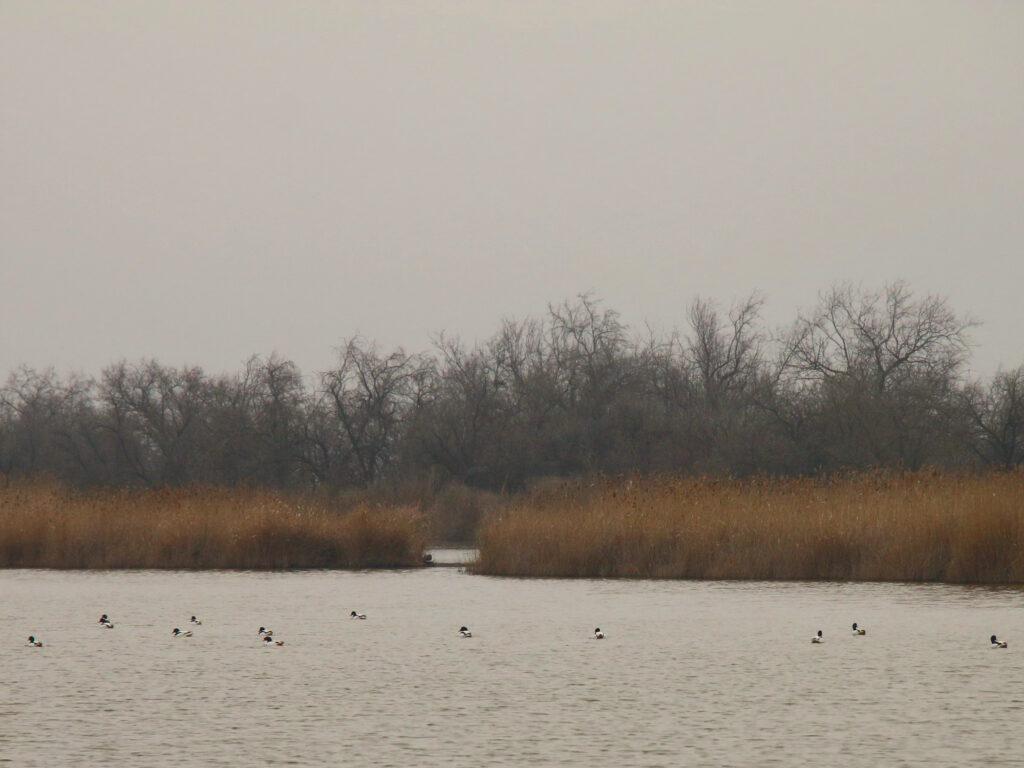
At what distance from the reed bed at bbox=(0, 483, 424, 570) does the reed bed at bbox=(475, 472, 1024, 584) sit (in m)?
3.06

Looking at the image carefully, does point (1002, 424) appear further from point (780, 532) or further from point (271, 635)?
point (271, 635)

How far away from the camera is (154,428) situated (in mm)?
71625

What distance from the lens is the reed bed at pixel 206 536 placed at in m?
32.1

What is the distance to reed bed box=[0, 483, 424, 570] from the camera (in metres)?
32.1

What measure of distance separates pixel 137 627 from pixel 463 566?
1251 centimetres

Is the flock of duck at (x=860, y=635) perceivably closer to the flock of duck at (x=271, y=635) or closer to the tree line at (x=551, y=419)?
the flock of duck at (x=271, y=635)

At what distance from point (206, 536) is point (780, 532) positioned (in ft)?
40.9

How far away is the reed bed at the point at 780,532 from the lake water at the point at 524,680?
134 cm

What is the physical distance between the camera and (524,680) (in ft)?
50.5

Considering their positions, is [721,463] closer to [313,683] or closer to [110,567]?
[110,567]

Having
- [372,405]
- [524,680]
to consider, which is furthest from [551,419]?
[524,680]

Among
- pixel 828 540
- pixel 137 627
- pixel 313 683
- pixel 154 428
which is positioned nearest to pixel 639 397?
pixel 154 428

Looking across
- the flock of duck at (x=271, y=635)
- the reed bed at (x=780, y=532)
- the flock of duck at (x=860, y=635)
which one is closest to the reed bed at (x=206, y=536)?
the reed bed at (x=780, y=532)

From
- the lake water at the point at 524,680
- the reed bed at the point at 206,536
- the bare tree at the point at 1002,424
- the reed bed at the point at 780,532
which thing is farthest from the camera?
the bare tree at the point at 1002,424
